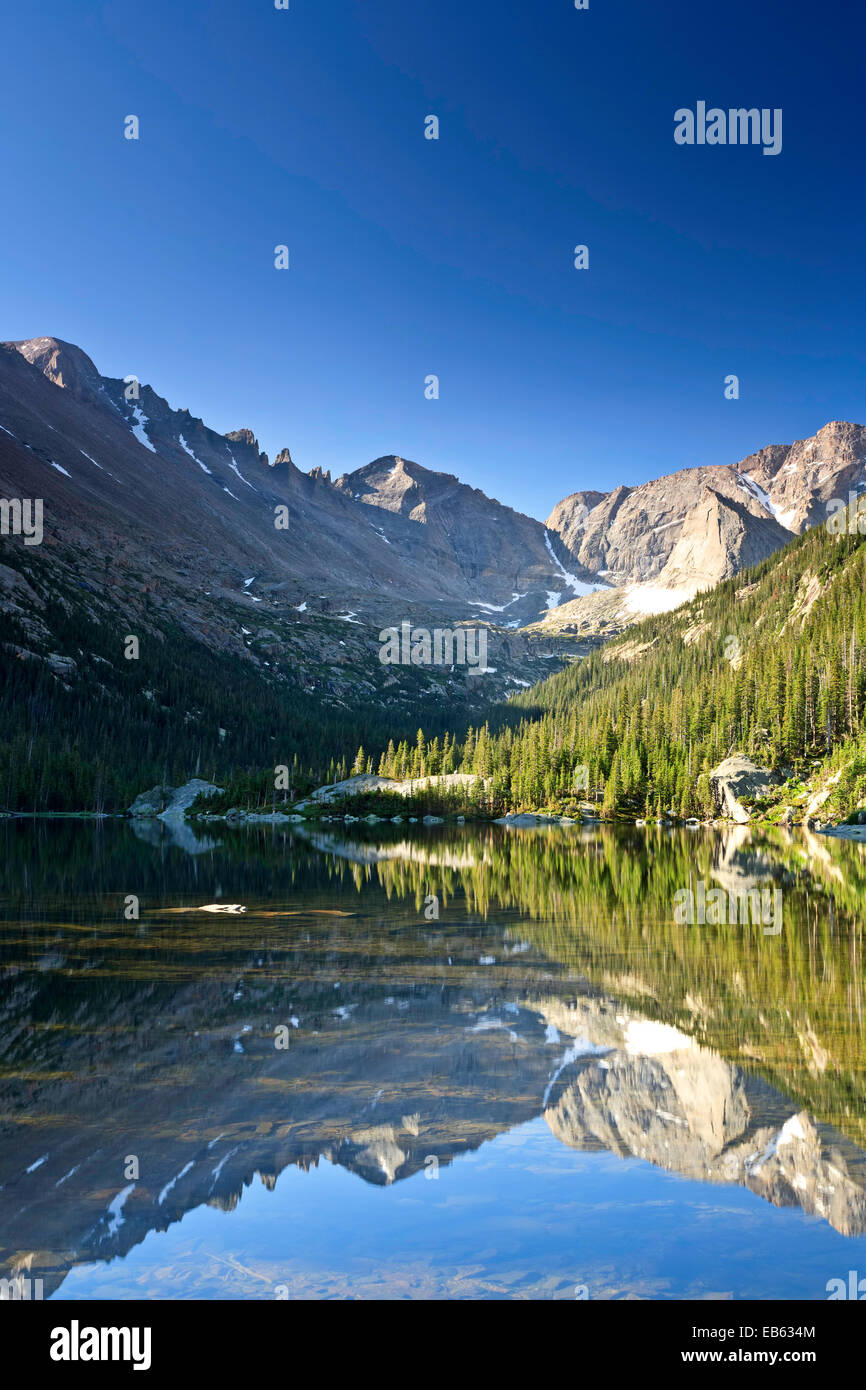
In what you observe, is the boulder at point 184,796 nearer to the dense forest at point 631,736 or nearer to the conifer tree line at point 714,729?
the dense forest at point 631,736

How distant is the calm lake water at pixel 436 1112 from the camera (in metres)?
8.78

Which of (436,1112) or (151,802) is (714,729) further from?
(436,1112)

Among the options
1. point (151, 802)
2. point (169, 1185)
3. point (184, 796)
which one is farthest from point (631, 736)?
point (169, 1185)

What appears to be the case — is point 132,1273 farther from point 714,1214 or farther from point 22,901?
point 22,901

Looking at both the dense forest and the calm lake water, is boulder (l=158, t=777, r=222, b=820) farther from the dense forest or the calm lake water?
the calm lake water

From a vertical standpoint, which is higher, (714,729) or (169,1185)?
(714,729)

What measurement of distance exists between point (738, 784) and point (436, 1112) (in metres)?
102

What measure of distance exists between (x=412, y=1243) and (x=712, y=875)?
38756 mm

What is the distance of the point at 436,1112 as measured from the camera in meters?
12.6

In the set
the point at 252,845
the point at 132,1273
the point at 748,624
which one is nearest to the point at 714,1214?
the point at 132,1273

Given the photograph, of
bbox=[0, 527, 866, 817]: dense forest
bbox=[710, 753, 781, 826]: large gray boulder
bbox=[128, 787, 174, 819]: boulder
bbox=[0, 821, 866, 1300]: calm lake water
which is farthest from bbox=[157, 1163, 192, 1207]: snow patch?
bbox=[128, 787, 174, 819]: boulder

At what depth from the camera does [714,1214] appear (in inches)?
381

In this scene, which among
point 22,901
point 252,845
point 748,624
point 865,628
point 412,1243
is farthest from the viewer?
point 748,624

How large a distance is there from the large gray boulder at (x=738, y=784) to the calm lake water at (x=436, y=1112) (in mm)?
79494
